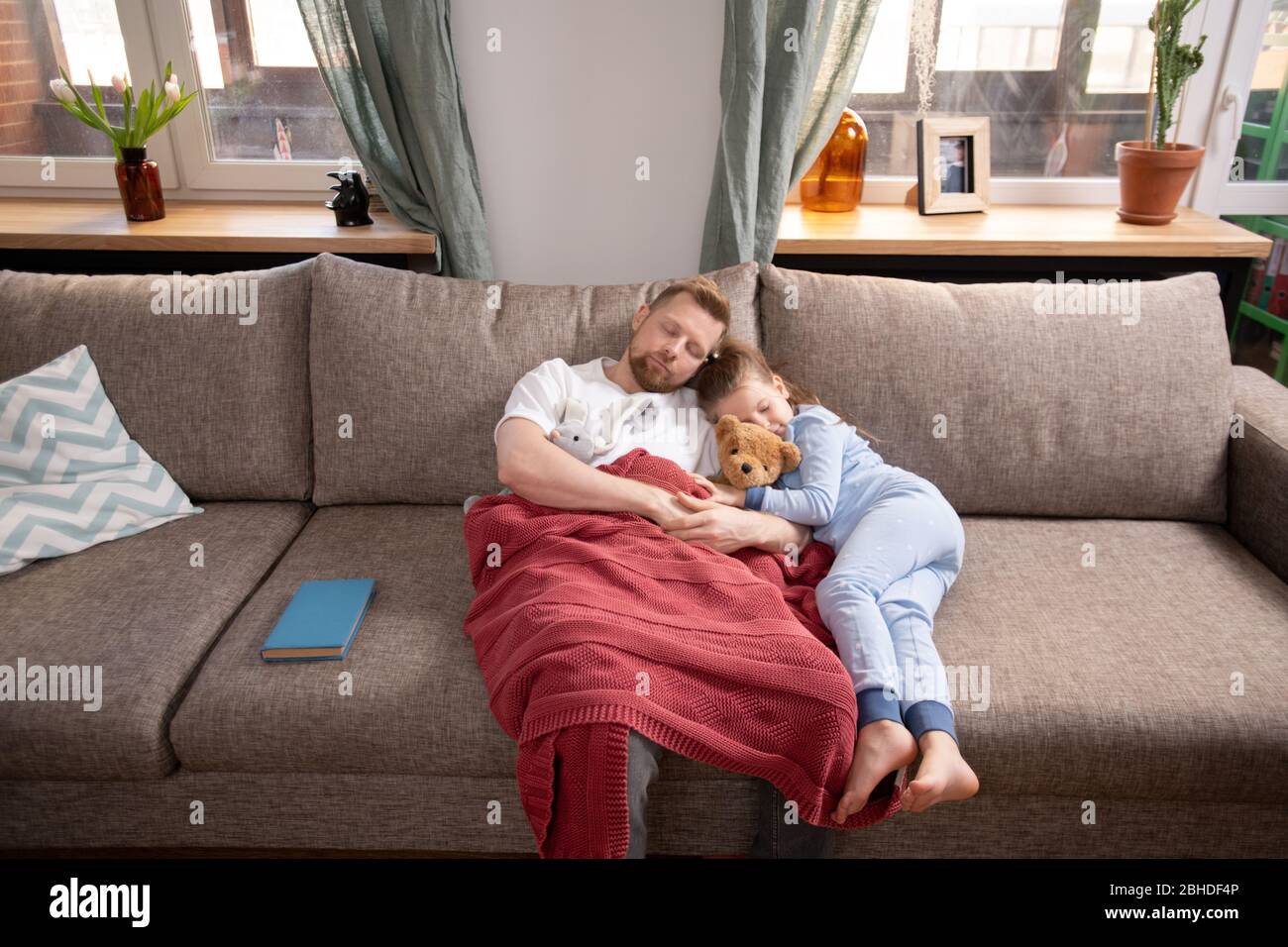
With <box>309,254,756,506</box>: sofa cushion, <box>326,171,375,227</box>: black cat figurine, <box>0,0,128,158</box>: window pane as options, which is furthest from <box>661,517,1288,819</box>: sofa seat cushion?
<box>0,0,128,158</box>: window pane

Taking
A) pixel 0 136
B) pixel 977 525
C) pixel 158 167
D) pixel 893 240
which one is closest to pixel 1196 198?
pixel 893 240

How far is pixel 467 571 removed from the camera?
1.84 m

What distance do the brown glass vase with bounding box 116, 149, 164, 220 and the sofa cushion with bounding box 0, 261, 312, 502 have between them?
55 cm

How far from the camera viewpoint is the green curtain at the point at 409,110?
2299 mm

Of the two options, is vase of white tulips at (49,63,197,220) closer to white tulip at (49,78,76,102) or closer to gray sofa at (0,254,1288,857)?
white tulip at (49,78,76,102)

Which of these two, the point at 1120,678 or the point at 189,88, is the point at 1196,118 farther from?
the point at 189,88

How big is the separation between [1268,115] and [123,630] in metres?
3.16

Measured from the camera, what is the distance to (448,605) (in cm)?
174

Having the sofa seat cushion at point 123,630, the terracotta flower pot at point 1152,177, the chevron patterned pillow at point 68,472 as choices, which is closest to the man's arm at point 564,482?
the sofa seat cushion at point 123,630

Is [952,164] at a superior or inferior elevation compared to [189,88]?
inferior

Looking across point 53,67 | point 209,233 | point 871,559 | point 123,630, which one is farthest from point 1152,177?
point 53,67

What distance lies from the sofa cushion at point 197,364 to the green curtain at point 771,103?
103 cm

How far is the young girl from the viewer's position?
1.38 m

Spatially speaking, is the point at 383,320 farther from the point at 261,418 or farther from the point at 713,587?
the point at 713,587
